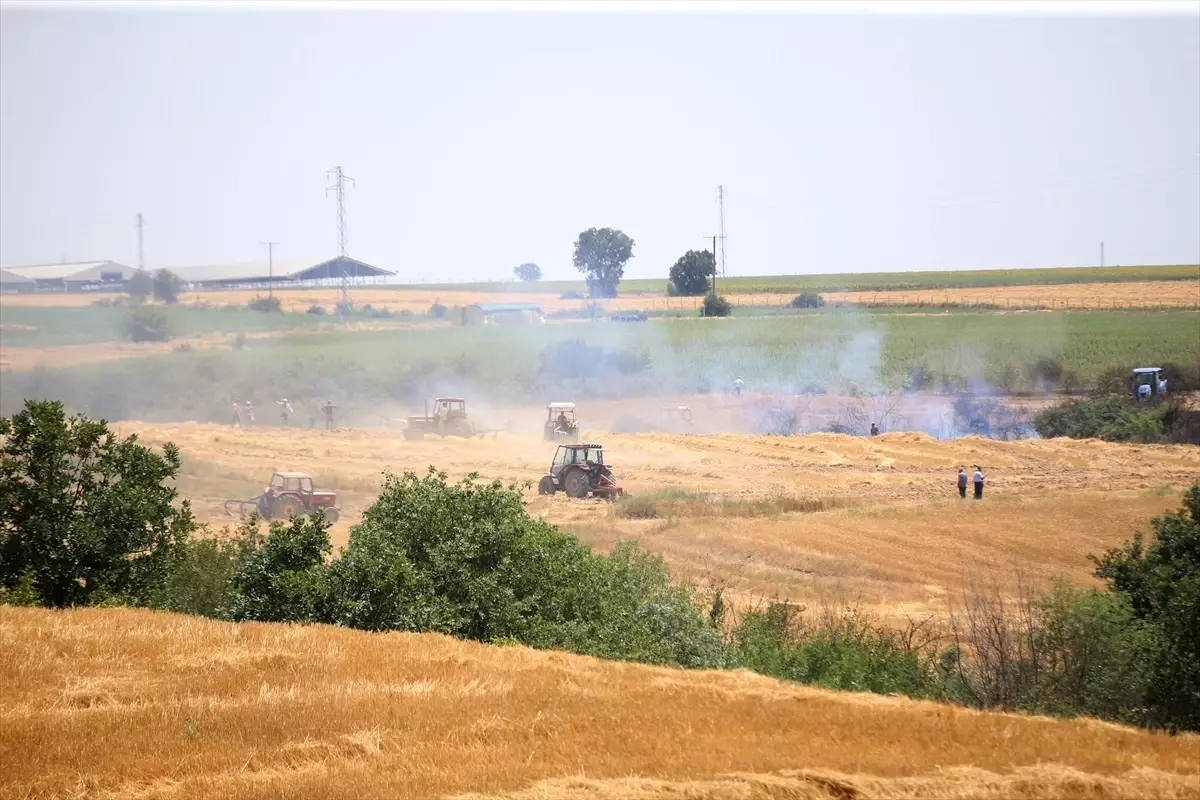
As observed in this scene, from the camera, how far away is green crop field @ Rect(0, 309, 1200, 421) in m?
71.5

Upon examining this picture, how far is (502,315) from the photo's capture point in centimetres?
10000

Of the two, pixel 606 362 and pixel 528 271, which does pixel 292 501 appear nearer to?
pixel 606 362

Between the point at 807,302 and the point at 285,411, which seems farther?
the point at 807,302

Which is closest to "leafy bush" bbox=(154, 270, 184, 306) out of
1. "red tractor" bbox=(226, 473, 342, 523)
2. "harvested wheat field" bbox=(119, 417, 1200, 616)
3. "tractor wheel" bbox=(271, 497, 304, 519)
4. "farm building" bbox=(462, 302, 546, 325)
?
"harvested wheat field" bbox=(119, 417, 1200, 616)

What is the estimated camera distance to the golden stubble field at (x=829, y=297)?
103812mm

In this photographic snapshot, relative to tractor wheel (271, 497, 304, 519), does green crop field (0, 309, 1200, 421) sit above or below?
above

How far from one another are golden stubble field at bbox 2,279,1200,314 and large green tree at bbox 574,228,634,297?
2271mm

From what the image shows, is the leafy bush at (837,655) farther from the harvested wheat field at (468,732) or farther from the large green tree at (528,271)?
the large green tree at (528,271)

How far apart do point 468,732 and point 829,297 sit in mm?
111135

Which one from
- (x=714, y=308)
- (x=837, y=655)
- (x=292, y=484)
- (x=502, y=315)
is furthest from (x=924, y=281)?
(x=837, y=655)

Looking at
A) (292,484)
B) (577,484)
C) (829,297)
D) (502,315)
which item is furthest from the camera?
(829,297)

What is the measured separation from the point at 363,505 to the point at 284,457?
1220cm

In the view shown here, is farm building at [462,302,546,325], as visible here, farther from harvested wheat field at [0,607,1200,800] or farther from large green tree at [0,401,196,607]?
harvested wheat field at [0,607,1200,800]

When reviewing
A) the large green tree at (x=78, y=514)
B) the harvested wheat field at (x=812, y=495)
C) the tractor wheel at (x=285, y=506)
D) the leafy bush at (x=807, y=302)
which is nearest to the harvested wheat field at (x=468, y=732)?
the large green tree at (x=78, y=514)
